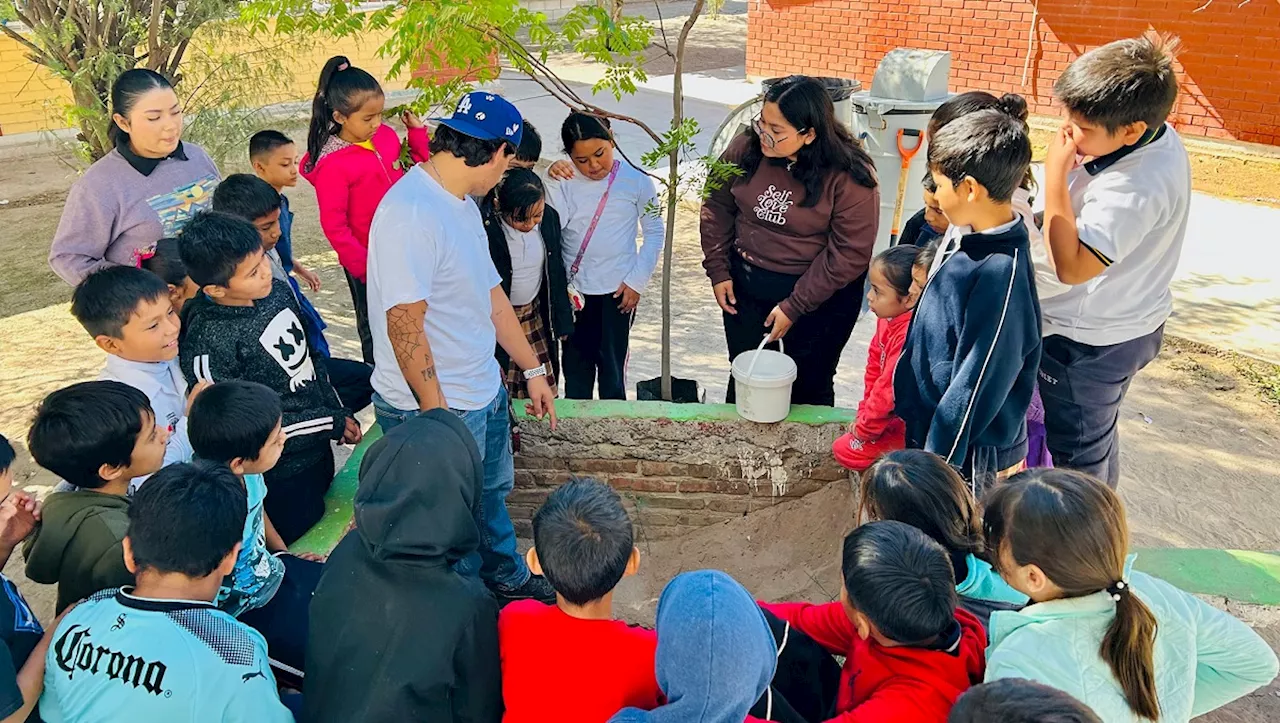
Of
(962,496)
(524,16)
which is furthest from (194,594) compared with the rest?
(524,16)

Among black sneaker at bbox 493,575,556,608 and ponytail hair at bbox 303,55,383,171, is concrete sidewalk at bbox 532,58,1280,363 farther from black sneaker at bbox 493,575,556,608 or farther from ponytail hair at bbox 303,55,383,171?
black sneaker at bbox 493,575,556,608

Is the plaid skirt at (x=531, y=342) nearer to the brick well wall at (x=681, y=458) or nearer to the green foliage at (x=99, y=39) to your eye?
the brick well wall at (x=681, y=458)

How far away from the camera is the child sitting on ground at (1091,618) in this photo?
178 cm

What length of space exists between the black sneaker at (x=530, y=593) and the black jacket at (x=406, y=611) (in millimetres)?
1376

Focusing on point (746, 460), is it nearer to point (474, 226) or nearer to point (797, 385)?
point (797, 385)

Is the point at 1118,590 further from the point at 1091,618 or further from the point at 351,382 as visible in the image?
the point at 351,382

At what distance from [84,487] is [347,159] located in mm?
1987

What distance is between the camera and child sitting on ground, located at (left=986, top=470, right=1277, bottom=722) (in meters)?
1.78

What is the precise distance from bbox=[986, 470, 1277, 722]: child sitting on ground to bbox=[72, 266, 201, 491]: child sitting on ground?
2.27 meters

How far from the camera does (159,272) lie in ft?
10.1

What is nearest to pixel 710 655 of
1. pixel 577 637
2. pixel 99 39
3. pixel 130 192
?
pixel 577 637

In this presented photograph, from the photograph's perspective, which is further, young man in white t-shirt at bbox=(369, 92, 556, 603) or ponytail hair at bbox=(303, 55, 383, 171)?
ponytail hair at bbox=(303, 55, 383, 171)

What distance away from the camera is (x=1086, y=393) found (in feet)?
9.87

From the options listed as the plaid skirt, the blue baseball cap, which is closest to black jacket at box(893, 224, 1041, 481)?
the blue baseball cap
